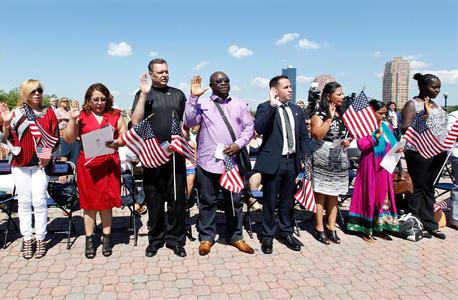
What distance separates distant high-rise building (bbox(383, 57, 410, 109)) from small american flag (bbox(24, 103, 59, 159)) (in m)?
72.4

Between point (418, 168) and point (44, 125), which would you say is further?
point (418, 168)

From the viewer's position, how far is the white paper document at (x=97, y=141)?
3717mm

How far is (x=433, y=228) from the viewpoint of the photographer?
16.5 ft

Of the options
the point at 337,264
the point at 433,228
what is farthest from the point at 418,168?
the point at 337,264

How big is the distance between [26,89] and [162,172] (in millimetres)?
1771

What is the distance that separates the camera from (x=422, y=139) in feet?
15.6

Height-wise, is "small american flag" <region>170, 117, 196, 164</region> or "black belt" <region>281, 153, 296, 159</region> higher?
"small american flag" <region>170, 117, 196, 164</region>

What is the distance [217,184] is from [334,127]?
66.0 inches

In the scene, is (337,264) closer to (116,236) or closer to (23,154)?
(116,236)

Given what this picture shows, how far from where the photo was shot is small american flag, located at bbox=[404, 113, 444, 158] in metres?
4.73

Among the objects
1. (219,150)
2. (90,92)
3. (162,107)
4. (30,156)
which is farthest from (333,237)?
(30,156)

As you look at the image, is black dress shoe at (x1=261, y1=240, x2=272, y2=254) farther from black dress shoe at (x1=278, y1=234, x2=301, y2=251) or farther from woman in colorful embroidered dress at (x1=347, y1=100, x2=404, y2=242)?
woman in colorful embroidered dress at (x1=347, y1=100, x2=404, y2=242)

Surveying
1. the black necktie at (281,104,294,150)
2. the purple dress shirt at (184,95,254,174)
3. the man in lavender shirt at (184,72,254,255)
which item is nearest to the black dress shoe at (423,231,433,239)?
the black necktie at (281,104,294,150)

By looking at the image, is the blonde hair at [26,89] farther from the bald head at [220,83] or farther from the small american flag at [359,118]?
the small american flag at [359,118]
